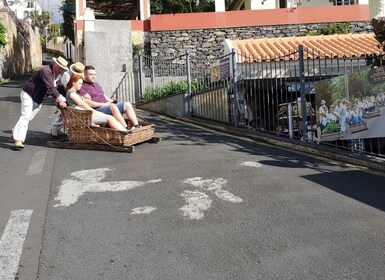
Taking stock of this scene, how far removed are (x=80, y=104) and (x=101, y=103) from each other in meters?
0.55

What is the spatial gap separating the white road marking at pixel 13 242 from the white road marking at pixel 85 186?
0.51m

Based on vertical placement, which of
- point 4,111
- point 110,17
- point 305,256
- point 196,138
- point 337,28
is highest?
point 110,17

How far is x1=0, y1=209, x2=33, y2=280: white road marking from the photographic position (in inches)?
151

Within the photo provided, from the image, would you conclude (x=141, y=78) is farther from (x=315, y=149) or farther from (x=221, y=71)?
(x=315, y=149)

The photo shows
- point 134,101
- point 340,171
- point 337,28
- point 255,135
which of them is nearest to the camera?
point 340,171

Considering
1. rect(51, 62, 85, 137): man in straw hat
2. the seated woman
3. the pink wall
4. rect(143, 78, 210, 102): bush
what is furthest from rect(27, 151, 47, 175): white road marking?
the pink wall

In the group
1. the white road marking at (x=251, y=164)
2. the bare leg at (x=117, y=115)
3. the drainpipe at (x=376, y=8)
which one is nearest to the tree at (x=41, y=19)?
the drainpipe at (x=376, y=8)

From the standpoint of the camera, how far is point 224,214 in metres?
5.07

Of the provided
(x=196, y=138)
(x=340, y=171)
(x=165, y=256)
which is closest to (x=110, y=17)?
(x=196, y=138)

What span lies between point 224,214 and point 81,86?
16.3 ft

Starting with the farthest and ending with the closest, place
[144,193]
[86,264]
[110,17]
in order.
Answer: [110,17] < [144,193] < [86,264]

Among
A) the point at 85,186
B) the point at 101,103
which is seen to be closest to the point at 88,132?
the point at 101,103

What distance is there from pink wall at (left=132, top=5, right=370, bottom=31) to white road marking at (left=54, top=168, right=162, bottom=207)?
15623 millimetres

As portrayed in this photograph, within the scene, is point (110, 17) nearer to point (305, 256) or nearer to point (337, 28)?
point (337, 28)
